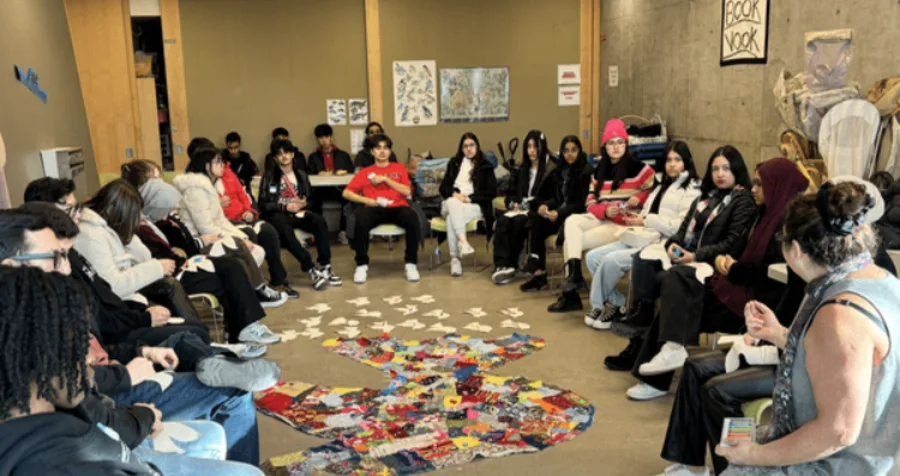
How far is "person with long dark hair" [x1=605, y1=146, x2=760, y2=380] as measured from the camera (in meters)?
4.44

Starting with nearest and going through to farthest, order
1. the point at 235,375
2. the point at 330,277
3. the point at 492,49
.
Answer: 1. the point at 235,375
2. the point at 330,277
3. the point at 492,49

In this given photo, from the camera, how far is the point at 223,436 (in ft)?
8.86

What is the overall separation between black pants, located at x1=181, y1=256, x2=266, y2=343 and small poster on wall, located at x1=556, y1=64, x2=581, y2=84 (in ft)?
19.8

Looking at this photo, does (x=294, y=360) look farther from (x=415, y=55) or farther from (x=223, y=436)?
(x=415, y=55)

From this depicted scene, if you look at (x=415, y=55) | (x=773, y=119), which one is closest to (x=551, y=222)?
(x=773, y=119)

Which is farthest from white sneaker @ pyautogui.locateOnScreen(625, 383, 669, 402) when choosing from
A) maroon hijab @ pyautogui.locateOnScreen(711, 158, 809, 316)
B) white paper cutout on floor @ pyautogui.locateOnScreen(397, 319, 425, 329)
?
white paper cutout on floor @ pyautogui.locateOnScreen(397, 319, 425, 329)

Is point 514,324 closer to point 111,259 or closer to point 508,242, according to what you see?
point 508,242

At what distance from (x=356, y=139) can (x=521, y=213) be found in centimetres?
344

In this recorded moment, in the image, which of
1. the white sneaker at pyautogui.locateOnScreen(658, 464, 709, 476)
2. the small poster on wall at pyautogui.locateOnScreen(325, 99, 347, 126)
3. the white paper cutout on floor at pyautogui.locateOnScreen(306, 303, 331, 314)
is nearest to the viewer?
the white sneaker at pyautogui.locateOnScreen(658, 464, 709, 476)

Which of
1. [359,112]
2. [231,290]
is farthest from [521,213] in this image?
[359,112]

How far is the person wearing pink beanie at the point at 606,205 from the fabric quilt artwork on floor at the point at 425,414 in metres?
1.18

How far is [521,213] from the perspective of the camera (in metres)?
7.06

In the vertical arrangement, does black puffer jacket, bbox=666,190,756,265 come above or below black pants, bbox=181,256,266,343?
above

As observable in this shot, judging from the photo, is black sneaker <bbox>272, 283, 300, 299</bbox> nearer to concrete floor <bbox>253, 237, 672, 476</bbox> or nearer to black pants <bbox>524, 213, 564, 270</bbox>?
concrete floor <bbox>253, 237, 672, 476</bbox>
